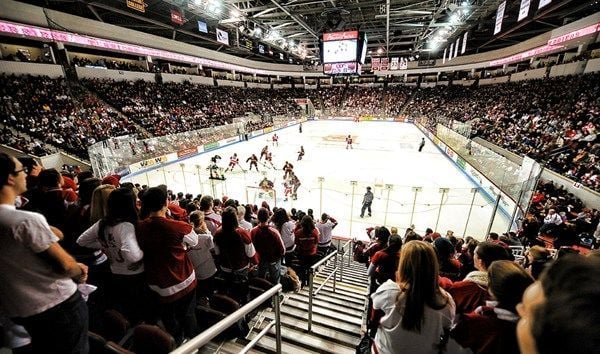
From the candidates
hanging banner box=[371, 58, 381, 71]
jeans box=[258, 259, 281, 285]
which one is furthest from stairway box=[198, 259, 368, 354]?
hanging banner box=[371, 58, 381, 71]

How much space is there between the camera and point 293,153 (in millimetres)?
22516

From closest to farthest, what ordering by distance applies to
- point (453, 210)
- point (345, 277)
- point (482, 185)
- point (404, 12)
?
point (345, 277) → point (453, 210) → point (482, 185) → point (404, 12)

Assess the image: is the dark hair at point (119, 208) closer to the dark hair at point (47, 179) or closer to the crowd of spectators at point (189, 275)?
the crowd of spectators at point (189, 275)

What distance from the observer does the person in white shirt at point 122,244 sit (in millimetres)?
2438

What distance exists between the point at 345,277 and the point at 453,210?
6.49 meters

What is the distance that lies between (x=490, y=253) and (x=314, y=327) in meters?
2.25

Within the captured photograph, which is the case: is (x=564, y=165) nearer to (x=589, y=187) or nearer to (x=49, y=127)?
(x=589, y=187)

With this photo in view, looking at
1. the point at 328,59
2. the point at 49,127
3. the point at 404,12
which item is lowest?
the point at 49,127

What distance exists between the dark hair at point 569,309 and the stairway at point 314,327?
2737mm

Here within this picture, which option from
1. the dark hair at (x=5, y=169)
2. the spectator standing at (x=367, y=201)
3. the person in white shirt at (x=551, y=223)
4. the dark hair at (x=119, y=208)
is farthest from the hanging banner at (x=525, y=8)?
the dark hair at (x=5, y=169)

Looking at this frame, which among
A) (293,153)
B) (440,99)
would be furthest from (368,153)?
(440,99)

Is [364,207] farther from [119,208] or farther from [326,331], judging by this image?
[119,208]

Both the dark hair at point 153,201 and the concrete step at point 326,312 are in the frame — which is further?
the concrete step at point 326,312

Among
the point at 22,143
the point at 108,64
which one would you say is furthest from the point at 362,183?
the point at 108,64
